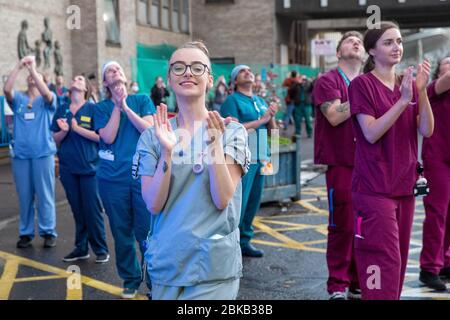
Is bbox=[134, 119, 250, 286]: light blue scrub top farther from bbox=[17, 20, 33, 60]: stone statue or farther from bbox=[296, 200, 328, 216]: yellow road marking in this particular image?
bbox=[17, 20, 33, 60]: stone statue

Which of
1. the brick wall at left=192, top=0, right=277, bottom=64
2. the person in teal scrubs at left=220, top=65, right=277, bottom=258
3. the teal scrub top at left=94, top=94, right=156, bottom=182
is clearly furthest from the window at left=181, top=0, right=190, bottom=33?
the teal scrub top at left=94, top=94, right=156, bottom=182

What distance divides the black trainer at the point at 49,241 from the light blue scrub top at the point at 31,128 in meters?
0.92

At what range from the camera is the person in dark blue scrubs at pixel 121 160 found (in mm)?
5070

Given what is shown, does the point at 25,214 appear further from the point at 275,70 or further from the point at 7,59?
the point at 275,70

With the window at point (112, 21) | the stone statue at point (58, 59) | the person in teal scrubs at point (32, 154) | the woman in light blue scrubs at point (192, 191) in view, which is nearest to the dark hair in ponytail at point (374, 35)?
the woman in light blue scrubs at point (192, 191)

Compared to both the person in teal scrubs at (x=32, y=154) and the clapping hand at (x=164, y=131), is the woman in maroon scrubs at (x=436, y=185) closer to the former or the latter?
the clapping hand at (x=164, y=131)

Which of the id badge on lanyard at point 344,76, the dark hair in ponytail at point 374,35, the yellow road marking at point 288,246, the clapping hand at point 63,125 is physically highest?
the dark hair in ponytail at point 374,35

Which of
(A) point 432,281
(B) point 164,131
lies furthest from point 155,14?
(B) point 164,131

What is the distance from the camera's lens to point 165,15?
101 feet

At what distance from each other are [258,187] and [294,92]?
52.6ft

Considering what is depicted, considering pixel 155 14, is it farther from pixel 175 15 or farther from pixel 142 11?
pixel 175 15

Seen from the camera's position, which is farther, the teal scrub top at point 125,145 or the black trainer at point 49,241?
the black trainer at point 49,241

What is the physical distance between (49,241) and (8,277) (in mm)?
1223

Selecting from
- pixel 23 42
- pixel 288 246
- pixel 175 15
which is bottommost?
pixel 288 246
